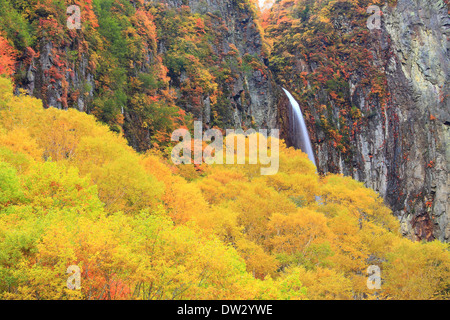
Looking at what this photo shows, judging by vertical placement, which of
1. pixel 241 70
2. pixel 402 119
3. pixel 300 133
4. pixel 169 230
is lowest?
pixel 169 230

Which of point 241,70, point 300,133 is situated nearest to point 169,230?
point 300,133

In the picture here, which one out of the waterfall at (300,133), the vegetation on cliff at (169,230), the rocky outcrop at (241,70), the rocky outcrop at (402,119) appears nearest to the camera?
the vegetation on cliff at (169,230)

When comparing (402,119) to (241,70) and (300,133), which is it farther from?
(241,70)

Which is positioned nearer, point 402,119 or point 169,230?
point 169,230

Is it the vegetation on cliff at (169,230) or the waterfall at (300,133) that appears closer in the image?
the vegetation on cliff at (169,230)

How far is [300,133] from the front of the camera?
62.5m

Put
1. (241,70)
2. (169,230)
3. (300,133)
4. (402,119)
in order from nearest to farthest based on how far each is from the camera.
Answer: (169,230) → (300,133) → (241,70) → (402,119)

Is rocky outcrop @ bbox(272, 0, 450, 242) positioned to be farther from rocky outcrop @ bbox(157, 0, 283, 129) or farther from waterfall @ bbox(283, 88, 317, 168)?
rocky outcrop @ bbox(157, 0, 283, 129)

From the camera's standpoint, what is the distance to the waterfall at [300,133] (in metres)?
61.1

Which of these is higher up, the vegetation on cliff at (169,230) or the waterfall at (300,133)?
the waterfall at (300,133)

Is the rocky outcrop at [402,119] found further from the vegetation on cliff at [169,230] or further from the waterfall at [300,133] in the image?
the vegetation on cliff at [169,230]

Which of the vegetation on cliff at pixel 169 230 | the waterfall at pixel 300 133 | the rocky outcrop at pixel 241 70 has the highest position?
the rocky outcrop at pixel 241 70

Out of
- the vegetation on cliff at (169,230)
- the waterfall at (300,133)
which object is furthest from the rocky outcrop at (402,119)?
the vegetation on cliff at (169,230)

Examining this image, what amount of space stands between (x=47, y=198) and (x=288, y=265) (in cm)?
1594
